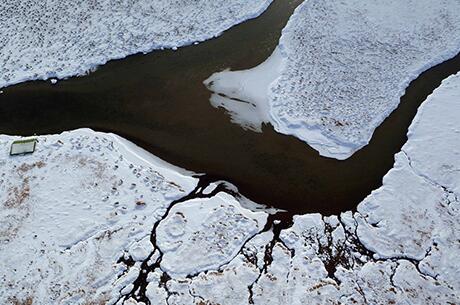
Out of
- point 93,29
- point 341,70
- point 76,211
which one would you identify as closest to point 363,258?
point 341,70

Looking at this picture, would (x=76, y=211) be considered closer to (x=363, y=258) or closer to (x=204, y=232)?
(x=204, y=232)

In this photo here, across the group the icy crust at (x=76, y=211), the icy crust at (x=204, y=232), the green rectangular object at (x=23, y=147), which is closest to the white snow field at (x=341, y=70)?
the icy crust at (x=204, y=232)

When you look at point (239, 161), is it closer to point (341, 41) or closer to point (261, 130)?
point (261, 130)

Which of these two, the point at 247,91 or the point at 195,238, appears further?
the point at 247,91

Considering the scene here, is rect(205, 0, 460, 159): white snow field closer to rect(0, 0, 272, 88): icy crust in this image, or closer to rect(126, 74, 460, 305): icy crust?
rect(126, 74, 460, 305): icy crust

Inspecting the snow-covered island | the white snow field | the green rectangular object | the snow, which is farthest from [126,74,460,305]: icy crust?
the green rectangular object

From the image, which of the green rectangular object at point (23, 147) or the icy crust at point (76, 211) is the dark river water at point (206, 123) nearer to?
the green rectangular object at point (23, 147)

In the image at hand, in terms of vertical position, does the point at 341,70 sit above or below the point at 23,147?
above

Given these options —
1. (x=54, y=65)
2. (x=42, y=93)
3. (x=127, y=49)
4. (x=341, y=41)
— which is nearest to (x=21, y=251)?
(x=42, y=93)
